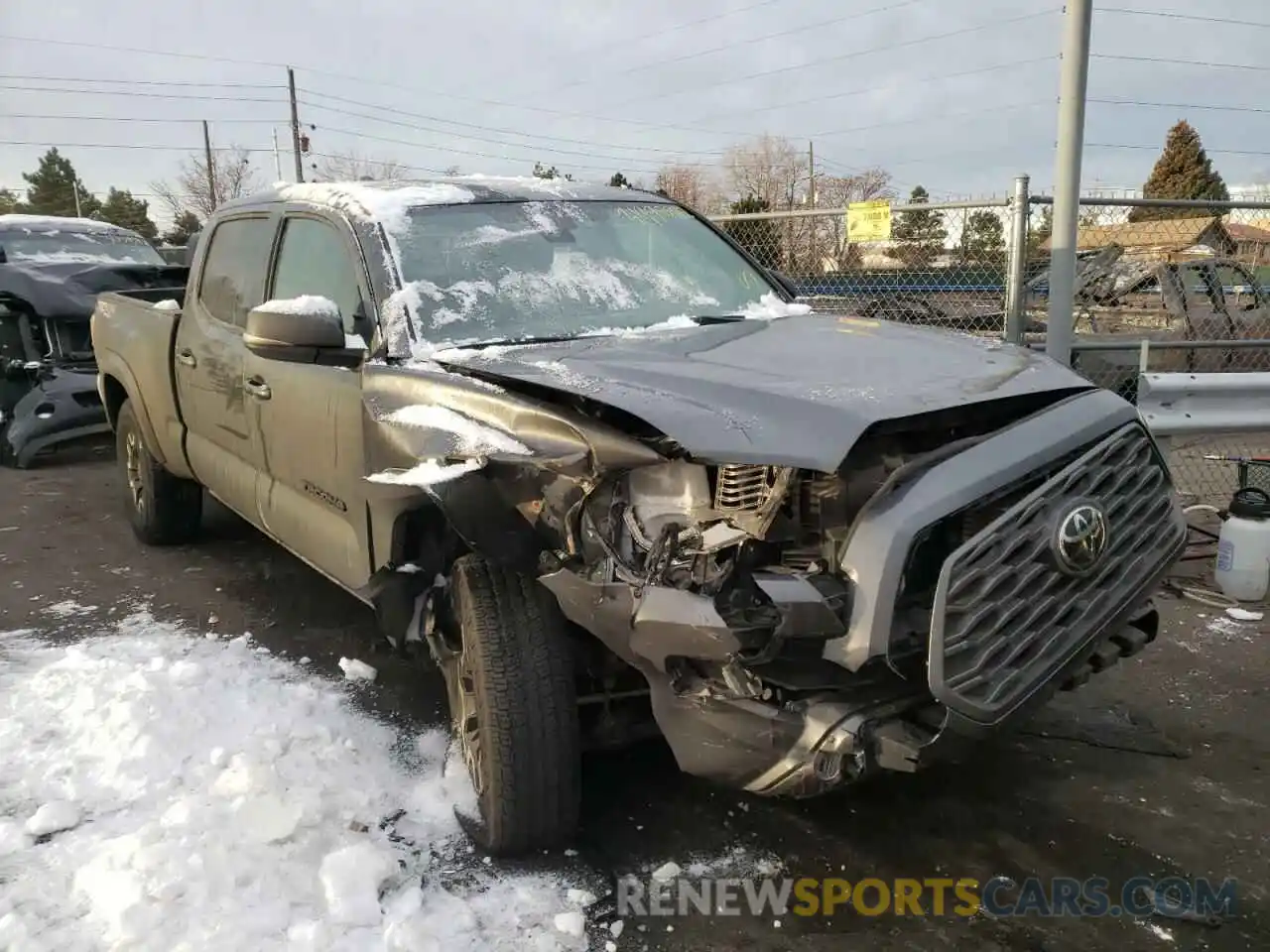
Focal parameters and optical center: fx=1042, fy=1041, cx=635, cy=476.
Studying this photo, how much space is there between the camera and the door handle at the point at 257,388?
157 inches

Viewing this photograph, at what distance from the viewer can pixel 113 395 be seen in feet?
20.5

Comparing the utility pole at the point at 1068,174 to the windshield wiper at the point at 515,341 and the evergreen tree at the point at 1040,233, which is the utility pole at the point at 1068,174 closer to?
the evergreen tree at the point at 1040,233

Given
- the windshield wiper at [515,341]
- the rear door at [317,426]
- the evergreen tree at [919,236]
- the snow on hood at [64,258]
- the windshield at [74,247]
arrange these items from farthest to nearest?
the windshield at [74,247], the snow on hood at [64,258], the evergreen tree at [919,236], the rear door at [317,426], the windshield wiper at [515,341]

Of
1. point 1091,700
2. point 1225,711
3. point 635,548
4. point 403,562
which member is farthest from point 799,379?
point 1225,711

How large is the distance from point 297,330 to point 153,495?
325cm

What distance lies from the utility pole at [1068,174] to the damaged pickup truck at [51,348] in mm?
Result: 6607

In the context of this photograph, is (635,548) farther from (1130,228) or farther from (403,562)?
(1130,228)

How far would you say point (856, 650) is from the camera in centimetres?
218

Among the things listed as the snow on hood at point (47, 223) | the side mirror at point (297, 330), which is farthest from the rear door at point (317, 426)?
the snow on hood at point (47, 223)

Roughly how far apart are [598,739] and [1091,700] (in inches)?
83.3

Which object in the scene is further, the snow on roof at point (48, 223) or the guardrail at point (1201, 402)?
the snow on roof at point (48, 223)

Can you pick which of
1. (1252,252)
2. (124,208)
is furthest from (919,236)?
(124,208)

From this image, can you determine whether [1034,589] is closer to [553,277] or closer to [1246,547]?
[553,277]

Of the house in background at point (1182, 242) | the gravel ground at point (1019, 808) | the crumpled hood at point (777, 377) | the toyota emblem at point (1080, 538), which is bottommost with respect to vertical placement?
the gravel ground at point (1019, 808)
